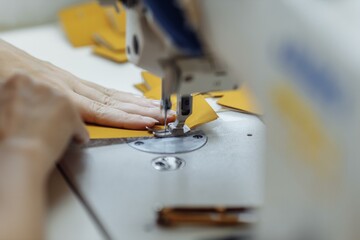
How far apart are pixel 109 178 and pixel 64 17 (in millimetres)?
884

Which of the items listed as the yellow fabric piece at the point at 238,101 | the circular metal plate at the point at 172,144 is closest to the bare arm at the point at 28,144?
the circular metal plate at the point at 172,144

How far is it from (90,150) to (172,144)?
146 millimetres

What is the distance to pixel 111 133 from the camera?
4.10ft

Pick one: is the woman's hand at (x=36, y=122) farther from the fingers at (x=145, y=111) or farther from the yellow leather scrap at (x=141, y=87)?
the yellow leather scrap at (x=141, y=87)

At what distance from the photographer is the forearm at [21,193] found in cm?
90

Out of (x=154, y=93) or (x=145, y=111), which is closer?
(x=145, y=111)

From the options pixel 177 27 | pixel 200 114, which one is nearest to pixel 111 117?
pixel 200 114

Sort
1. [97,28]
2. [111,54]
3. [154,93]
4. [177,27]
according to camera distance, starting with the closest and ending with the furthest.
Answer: [177,27]
[154,93]
[111,54]
[97,28]

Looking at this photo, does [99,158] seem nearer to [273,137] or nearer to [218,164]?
[218,164]

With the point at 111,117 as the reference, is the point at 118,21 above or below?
above

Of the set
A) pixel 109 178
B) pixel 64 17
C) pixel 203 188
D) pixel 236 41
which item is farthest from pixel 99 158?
pixel 64 17

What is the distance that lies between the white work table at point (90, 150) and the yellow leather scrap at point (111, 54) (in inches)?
0.6

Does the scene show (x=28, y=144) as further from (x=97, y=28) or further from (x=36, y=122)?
(x=97, y=28)

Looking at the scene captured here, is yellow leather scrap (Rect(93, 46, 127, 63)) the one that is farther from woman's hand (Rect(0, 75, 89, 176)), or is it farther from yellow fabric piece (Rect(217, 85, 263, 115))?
woman's hand (Rect(0, 75, 89, 176))
